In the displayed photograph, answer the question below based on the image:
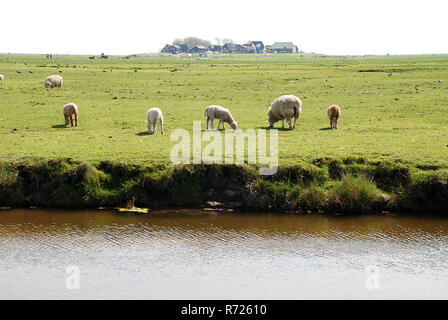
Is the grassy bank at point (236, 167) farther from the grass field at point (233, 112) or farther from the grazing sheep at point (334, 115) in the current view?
the grazing sheep at point (334, 115)

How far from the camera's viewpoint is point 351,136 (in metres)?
23.5

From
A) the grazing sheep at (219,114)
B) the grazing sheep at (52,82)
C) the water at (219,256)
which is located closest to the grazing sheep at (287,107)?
the grazing sheep at (219,114)

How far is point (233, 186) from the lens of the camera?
58.9ft

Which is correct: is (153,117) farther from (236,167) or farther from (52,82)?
(52,82)

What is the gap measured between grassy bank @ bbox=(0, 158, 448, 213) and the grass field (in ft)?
2.43

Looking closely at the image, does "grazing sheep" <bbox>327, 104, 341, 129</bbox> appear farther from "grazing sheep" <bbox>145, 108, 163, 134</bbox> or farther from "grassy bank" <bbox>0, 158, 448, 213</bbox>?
"grazing sheep" <bbox>145, 108, 163, 134</bbox>

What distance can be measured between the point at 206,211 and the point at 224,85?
33.8m

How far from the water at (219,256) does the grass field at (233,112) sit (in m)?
3.18

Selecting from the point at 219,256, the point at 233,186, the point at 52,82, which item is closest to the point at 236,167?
the point at 233,186

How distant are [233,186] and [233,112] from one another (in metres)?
15.2

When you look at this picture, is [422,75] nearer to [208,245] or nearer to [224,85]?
[224,85]

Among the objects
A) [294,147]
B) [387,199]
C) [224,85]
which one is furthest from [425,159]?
[224,85]

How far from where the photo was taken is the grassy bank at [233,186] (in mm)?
16969
